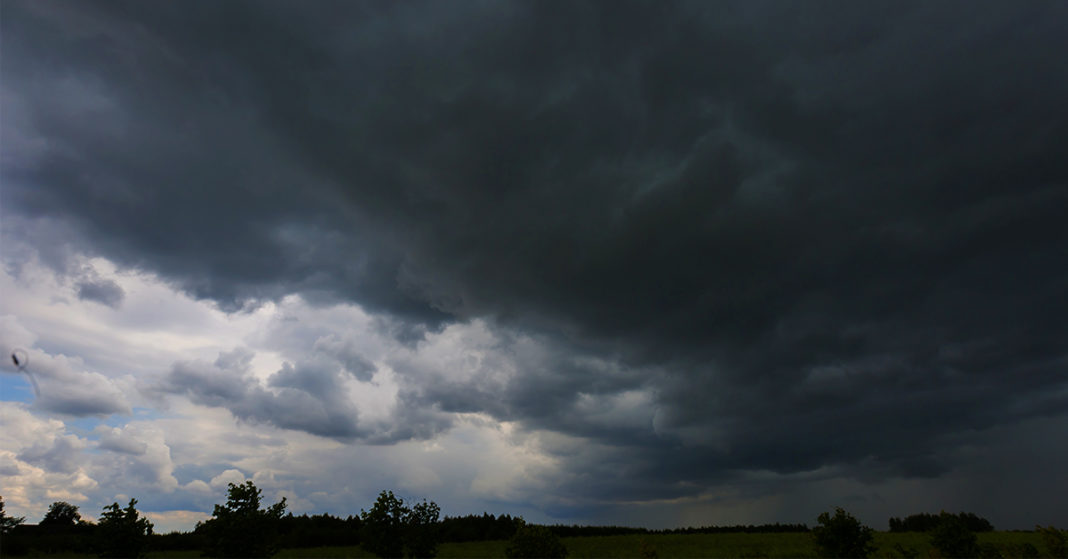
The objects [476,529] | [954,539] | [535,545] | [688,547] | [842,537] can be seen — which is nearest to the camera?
[535,545]

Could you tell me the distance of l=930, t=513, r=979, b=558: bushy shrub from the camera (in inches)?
1729

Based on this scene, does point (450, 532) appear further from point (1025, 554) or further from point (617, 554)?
point (1025, 554)

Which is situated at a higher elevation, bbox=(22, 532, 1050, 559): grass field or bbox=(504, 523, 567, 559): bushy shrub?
bbox=(504, 523, 567, 559): bushy shrub

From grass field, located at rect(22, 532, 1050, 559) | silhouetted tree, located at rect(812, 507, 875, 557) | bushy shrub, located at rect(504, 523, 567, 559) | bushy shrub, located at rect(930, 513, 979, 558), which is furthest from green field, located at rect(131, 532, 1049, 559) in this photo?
bushy shrub, located at rect(504, 523, 567, 559)

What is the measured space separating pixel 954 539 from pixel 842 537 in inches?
476

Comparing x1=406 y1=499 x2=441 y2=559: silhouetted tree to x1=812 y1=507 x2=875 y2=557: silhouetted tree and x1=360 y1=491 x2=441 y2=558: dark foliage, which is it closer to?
x1=360 y1=491 x2=441 y2=558: dark foliage

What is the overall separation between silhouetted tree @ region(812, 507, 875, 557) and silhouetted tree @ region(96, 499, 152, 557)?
49.3 metres

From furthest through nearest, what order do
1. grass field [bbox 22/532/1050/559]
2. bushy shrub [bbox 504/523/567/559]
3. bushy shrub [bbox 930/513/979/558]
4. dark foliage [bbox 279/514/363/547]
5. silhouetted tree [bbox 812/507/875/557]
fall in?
dark foliage [bbox 279/514/363/547] < grass field [bbox 22/532/1050/559] < bushy shrub [bbox 930/513/979/558] < silhouetted tree [bbox 812/507/875/557] < bushy shrub [bbox 504/523/567/559]

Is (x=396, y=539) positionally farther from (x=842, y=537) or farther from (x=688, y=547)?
(x=688, y=547)

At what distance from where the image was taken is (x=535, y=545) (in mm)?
36031

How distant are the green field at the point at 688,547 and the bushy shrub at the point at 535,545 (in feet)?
74.4

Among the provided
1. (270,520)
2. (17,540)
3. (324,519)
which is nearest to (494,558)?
(270,520)

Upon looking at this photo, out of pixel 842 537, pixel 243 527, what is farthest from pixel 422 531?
pixel 842 537

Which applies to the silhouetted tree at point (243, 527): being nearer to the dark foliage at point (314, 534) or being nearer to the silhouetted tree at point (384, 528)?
the silhouetted tree at point (384, 528)
